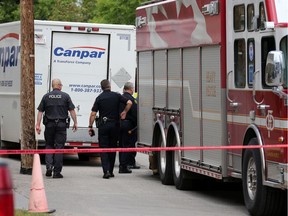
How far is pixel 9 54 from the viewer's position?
22.3m

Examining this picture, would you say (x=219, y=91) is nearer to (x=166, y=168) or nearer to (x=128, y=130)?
(x=166, y=168)

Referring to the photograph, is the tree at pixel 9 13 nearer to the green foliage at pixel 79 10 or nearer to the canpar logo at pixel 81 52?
the green foliage at pixel 79 10

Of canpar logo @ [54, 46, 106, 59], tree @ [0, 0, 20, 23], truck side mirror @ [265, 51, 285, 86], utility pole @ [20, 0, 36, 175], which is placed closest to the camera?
truck side mirror @ [265, 51, 285, 86]

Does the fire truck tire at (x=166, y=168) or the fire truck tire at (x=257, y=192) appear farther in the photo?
the fire truck tire at (x=166, y=168)

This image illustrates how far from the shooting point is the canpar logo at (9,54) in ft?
70.8

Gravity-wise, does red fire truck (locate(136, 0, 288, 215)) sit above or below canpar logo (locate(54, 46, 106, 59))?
below

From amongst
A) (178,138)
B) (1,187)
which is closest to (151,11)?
(178,138)

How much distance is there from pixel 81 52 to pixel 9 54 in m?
2.29

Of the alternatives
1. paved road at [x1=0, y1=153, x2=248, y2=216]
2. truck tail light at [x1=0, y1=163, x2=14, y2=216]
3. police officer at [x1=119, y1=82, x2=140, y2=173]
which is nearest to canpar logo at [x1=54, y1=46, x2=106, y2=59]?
police officer at [x1=119, y1=82, x2=140, y2=173]

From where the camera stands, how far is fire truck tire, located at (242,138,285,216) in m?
11.0

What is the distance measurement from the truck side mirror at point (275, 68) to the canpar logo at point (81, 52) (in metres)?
10.8

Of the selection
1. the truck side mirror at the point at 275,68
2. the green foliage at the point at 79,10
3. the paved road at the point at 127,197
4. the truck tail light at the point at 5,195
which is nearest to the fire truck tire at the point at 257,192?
the paved road at the point at 127,197

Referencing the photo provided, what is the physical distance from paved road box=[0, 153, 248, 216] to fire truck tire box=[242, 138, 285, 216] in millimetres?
504

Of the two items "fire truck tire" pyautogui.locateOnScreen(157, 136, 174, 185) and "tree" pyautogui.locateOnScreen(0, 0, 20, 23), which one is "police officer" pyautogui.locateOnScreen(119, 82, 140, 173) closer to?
"fire truck tire" pyautogui.locateOnScreen(157, 136, 174, 185)
